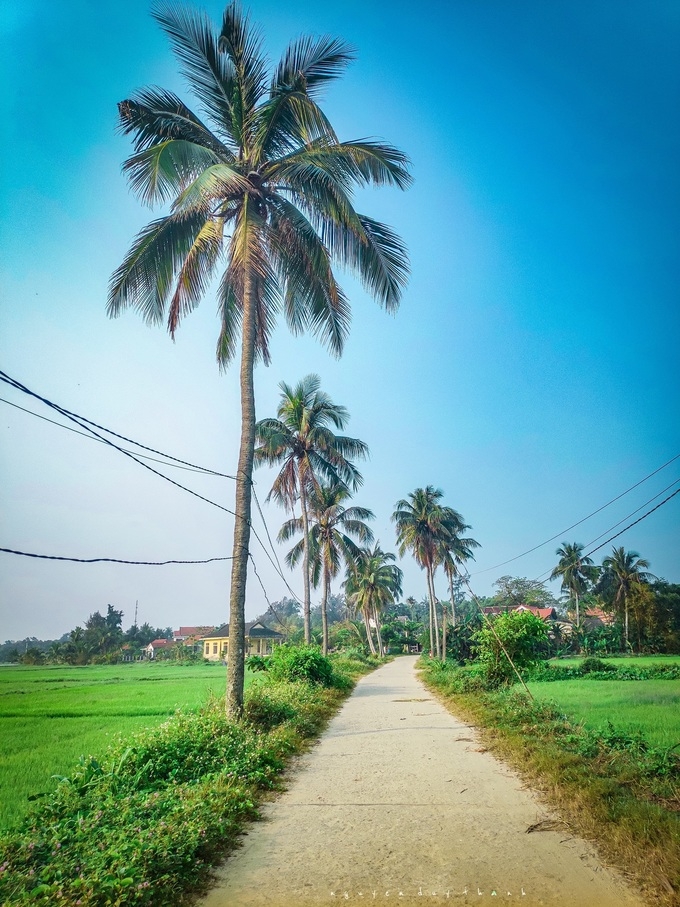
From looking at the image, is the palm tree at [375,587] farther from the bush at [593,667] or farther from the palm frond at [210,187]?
the palm frond at [210,187]

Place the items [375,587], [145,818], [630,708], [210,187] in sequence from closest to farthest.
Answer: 1. [145,818]
2. [210,187]
3. [630,708]
4. [375,587]

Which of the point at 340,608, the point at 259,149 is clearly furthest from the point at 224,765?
the point at 340,608

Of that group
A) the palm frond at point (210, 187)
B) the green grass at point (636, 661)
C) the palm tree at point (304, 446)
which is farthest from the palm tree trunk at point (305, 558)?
the green grass at point (636, 661)

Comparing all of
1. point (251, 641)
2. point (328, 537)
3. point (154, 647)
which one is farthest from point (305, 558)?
point (154, 647)

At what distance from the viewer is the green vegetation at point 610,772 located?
10.8ft

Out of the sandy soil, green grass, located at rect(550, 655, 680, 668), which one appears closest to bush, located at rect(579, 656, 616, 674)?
green grass, located at rect(550, 655, 680, 668)

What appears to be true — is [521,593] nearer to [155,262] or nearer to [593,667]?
[593,667]

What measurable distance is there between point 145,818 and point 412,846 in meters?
1.99

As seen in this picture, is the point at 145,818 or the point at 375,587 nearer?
the point at 145,818

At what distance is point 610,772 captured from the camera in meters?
5.16

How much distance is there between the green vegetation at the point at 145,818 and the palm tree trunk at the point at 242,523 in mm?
777

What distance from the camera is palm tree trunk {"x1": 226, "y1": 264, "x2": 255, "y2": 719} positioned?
7.83 m

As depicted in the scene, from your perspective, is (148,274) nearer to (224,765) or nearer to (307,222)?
(307,222)

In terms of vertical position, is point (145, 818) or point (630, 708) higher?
point (145, 818)
